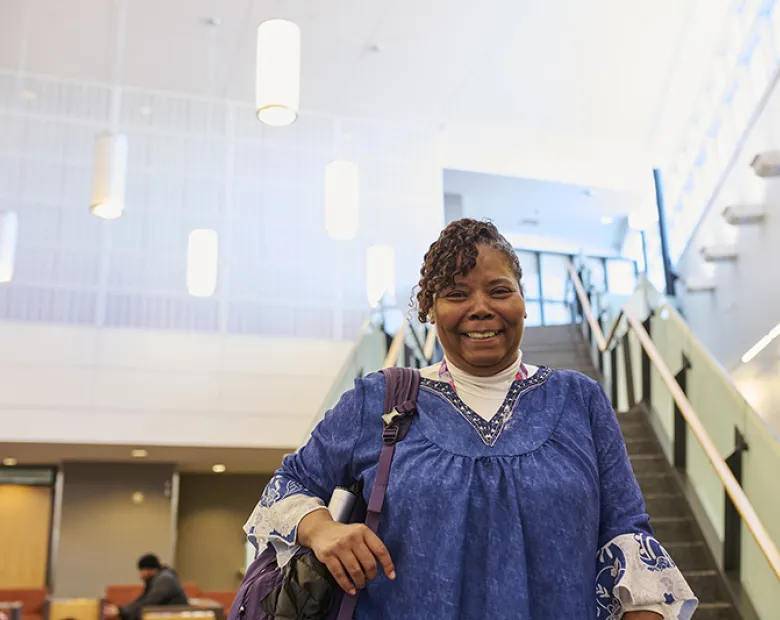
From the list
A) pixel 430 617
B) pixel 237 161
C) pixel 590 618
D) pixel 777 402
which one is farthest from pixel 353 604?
pixel 237 161

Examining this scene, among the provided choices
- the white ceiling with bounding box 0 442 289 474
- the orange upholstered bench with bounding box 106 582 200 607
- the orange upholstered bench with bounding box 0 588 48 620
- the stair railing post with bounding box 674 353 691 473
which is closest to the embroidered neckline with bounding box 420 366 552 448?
the stair railing post with bounding box 674 353 691 473

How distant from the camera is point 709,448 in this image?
5.45m

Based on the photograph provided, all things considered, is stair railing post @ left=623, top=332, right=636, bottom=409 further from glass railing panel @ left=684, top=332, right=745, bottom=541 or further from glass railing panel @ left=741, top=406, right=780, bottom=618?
glass railing panel @ left=741, top=406, right=780, bottom=618

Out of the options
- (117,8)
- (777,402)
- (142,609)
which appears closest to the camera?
(777,402)

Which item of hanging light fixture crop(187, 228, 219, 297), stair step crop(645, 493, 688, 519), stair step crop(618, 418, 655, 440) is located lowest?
stair step crop(645, 493, 688, 519)

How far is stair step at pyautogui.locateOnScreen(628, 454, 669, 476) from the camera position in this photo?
7.08m

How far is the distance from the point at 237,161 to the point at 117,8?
292cm

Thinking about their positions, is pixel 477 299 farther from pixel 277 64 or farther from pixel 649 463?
pixel 277 64

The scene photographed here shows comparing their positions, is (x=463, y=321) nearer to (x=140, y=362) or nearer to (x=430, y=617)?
(x=430, y=617)

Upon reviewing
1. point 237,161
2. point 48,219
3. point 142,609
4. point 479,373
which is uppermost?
point 237,161

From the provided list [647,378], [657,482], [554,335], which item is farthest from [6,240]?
[657,482]

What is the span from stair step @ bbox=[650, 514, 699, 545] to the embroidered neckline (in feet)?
15.0

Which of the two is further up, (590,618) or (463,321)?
(463,321)

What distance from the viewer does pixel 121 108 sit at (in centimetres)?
1383
